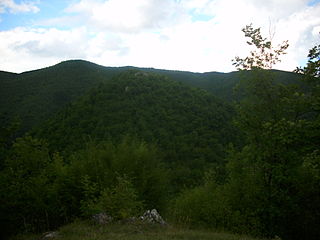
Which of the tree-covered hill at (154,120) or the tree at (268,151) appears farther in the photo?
the tree-covered hill at (154,120)

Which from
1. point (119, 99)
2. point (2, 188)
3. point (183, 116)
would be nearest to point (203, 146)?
point (183, 116)

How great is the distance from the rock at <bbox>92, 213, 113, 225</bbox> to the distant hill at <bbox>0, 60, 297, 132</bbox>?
5369 cm

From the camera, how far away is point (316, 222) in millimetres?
11648

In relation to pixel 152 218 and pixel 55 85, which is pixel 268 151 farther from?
pixel 55 85

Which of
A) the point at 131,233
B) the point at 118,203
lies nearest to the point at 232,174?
the point at 118,203

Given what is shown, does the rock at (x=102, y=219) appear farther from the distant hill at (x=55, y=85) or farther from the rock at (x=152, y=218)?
the distant hill at (x=55, y=85)

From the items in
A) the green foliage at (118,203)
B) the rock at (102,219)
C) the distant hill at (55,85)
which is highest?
the distant hill at (55,85)

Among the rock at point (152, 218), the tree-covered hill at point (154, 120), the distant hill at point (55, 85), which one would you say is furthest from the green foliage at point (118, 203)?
the distant hill at point (55, 85)

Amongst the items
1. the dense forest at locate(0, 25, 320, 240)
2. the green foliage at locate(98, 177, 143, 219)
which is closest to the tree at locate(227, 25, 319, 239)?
the dense forest at locate(0, 25, 320, 240)

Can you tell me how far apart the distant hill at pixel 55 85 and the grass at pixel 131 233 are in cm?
5462

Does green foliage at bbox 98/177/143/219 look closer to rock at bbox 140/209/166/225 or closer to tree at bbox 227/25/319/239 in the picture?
rock at bbox 140/209/166/225

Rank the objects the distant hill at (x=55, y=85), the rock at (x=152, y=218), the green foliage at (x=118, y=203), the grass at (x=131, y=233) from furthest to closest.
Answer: the distant hill at (x=55, y=85), the green foliage at (x=118, y=203), the rock at (x=152, y=218), the grass at (x=131, y=233)

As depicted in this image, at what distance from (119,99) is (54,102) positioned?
21.3 meters

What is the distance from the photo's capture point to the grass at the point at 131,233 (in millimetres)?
7613
